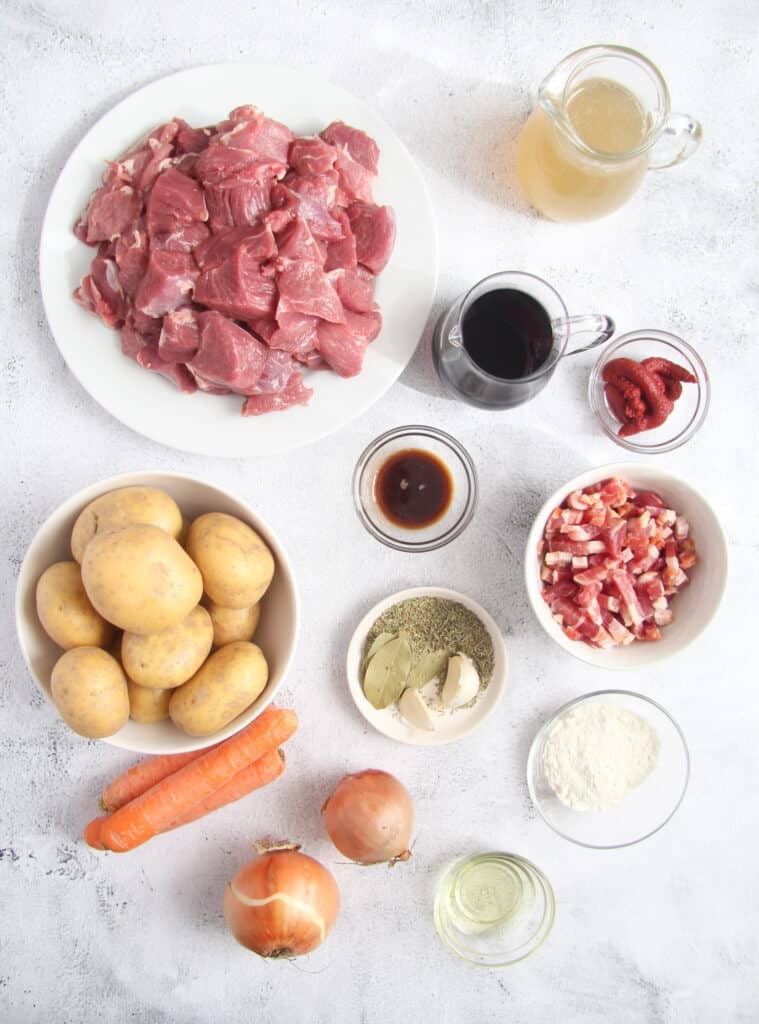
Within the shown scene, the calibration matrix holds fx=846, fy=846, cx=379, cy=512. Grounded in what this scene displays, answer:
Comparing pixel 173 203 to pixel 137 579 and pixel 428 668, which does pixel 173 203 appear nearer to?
pixel 137 579

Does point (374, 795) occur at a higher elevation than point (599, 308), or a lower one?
lower

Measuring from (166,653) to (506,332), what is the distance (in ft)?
2.94

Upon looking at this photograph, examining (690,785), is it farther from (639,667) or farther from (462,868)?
(462,868)

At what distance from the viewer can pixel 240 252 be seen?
1.61 metres

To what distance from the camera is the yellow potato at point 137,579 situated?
1.36 m

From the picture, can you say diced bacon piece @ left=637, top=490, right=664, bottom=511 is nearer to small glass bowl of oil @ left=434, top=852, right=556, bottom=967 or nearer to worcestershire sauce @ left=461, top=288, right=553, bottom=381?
worcestershire sauce @ left=461, top=288, right=553, bottom=381

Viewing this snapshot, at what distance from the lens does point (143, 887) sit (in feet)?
5.98

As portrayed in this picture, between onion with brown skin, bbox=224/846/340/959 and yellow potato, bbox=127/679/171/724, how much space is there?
42 centimetres

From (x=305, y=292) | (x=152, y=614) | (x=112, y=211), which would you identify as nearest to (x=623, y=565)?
(x=305, y=292)

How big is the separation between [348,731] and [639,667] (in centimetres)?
63

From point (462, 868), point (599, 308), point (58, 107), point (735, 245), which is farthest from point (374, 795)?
point (58, 107)

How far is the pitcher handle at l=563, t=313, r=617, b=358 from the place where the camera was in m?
1.68

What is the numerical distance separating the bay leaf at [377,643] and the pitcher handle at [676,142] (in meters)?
1.10

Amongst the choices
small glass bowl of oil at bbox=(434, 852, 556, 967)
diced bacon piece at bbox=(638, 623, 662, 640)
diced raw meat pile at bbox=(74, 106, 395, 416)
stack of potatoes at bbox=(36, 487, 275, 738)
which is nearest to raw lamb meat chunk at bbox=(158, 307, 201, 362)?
diced raw meat pile at bbox=(74, 106, 395, 416)
